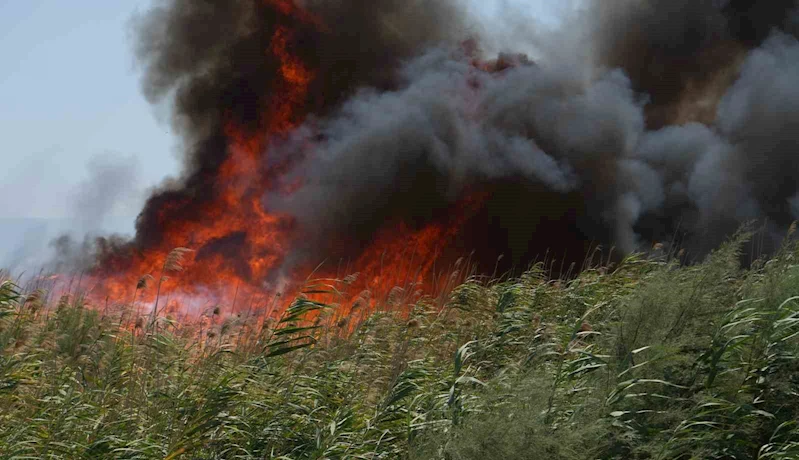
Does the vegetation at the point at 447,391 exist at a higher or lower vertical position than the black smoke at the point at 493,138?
lower

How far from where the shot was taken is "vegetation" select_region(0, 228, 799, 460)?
3.99 meters

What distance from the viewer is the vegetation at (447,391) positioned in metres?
3.99

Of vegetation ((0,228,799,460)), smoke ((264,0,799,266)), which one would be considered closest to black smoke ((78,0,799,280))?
smoke ((264,0,799,266))

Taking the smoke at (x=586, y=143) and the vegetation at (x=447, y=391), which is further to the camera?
the smoke at (x=586, y=143)

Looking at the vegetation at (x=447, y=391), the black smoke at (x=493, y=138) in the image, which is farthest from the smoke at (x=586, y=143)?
the vegetation at (x=447, y=391)

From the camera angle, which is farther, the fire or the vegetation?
the fire

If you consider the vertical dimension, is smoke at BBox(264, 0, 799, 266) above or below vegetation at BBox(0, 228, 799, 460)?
above

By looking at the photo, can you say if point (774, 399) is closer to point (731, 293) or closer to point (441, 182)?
point (731, 293)

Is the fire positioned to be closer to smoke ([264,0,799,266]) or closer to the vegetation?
smoke ([264,0,799,266])

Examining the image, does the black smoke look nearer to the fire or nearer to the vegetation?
the fire

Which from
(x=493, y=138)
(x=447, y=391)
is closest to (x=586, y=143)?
(x=493, y=138)

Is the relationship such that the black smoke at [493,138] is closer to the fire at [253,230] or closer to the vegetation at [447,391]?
the fire at [253,230]

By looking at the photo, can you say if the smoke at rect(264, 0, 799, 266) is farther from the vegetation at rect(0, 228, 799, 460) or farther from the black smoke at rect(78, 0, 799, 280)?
the vegetation at rect(0, 228, 799, 460)

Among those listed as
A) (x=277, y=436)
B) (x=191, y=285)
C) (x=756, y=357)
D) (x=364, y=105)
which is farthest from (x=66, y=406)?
(x=364, y=105)
